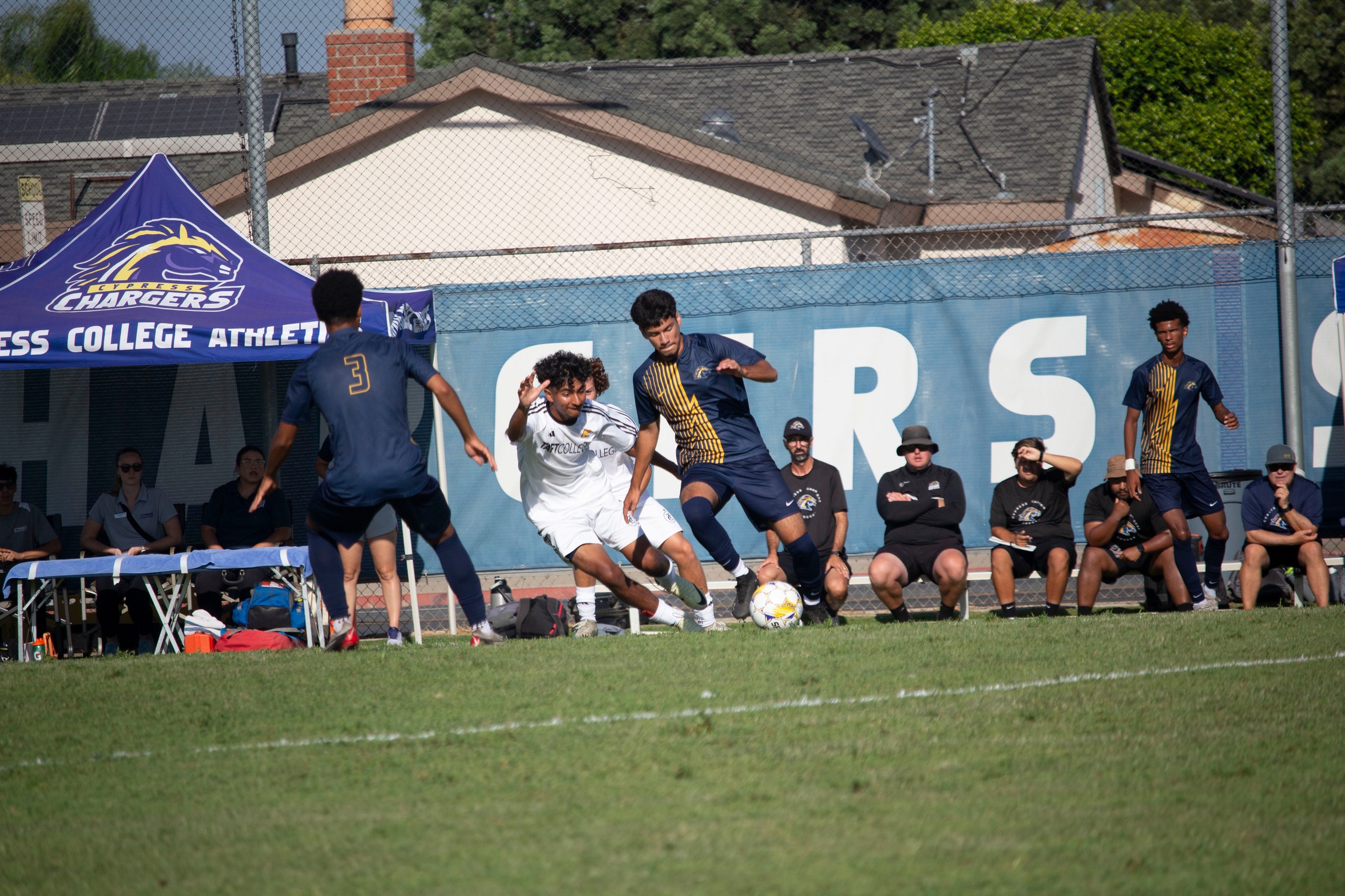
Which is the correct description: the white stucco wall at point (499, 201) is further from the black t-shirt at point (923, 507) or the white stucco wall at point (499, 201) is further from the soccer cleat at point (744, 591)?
the soccer cleat at point (744, 591)

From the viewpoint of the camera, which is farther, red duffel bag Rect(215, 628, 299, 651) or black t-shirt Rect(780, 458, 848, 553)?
black t-shirt Rect(780, 458, 848, 553)

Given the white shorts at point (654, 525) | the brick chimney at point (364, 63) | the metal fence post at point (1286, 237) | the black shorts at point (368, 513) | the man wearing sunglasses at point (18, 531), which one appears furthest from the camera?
the brick chimney at point (364, 63)

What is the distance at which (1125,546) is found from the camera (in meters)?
9.48

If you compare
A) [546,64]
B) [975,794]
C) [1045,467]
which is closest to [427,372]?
[975,794]

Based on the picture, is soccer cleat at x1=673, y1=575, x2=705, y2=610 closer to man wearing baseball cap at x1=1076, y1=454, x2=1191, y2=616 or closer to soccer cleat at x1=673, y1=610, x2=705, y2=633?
soccer cleat at x1=673, y1=610, x2=705, y2=633

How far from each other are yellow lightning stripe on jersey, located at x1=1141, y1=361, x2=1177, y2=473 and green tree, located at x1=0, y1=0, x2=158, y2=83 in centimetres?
932

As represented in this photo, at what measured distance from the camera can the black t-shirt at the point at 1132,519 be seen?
9.34m

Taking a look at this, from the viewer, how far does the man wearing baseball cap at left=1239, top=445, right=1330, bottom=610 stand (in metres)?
8.91

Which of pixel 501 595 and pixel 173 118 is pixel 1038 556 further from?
pixel 173 118

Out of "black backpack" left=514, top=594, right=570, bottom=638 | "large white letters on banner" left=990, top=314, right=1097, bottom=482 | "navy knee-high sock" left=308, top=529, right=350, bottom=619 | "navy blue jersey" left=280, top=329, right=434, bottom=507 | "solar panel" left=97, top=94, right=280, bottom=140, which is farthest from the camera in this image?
"solar panel" left=97, top=94, right=280, bottom=140

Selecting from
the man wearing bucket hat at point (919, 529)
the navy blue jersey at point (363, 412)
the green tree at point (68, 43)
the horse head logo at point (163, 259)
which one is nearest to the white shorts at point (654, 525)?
the man wearing bucket hat at point (919, 529)

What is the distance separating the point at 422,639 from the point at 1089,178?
19475 mm

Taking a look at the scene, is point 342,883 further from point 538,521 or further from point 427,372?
point 538,521

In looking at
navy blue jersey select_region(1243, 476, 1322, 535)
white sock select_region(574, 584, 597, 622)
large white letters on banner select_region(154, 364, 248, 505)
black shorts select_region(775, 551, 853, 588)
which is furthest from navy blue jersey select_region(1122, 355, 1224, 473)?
large white letters on banner select_region(154, 364, 248, 505)
